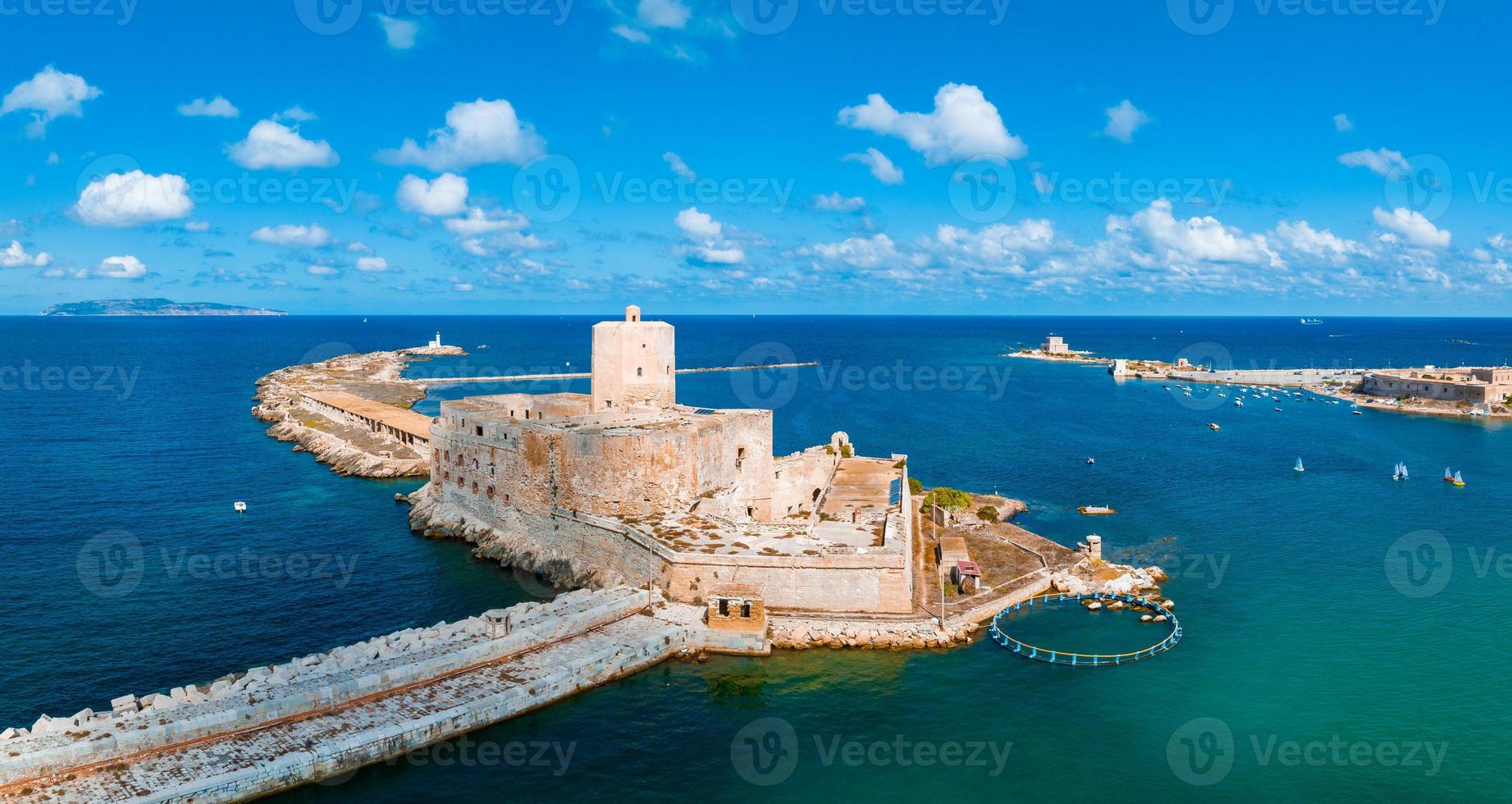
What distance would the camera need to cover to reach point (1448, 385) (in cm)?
9006

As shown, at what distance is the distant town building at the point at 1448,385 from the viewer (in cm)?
8694

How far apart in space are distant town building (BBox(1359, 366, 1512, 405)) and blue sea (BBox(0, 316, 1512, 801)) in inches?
1197

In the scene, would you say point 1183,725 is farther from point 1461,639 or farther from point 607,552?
point 607,552

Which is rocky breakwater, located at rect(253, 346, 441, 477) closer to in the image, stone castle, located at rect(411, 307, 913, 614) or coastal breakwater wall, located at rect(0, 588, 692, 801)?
stone castle, located at rect(411, 307, 913, 614)

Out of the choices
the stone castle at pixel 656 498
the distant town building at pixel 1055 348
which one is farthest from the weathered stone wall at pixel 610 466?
the distant town building at pixel 1055 348

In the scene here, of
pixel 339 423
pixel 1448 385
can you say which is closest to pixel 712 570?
pixel 339 423

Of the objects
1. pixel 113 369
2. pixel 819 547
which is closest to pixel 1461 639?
pixel 819 547

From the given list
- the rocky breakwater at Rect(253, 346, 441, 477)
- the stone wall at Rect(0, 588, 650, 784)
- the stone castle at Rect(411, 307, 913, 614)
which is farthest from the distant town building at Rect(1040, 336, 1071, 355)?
the stone wall at Rect(0, 588, 650, 784)

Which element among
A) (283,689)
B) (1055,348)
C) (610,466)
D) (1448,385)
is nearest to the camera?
(283,689)

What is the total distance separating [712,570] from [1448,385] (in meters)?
94.1

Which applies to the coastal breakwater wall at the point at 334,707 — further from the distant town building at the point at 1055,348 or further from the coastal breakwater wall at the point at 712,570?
the distant town building at the point at 1055,348

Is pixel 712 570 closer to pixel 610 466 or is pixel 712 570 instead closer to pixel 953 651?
pixel 610 466

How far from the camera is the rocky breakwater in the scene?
2142 inches

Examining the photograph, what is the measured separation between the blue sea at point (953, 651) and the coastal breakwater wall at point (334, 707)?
28.5 inches
